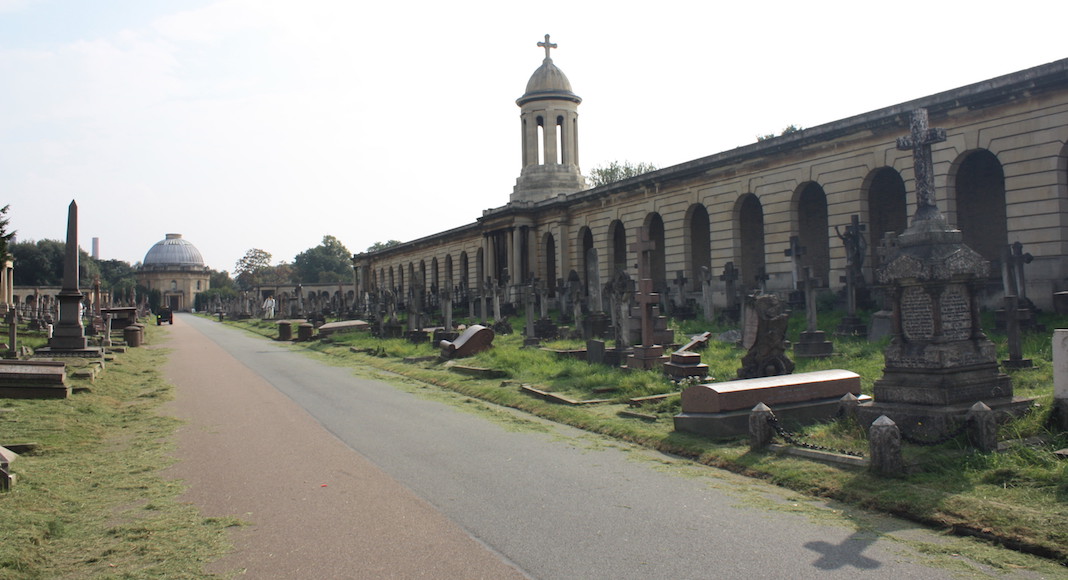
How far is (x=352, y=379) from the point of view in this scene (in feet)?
55.3

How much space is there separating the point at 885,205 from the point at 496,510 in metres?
23.6

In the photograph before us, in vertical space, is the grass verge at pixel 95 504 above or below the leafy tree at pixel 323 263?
below

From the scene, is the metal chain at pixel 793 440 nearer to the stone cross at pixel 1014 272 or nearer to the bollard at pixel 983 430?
the bollard at pixel 983 430

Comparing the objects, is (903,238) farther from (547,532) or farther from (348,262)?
(348,262)

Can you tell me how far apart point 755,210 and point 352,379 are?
19800mm

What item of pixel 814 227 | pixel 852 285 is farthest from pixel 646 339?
pixel 814 227

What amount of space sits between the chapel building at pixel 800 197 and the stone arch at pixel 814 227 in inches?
2.0

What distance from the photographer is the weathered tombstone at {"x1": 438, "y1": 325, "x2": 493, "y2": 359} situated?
19.5 metres

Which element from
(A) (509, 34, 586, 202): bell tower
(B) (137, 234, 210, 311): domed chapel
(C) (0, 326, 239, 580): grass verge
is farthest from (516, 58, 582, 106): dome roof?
(B) (137, 234, 210, 311): domed chapel

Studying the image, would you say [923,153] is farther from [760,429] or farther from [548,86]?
[548,86]

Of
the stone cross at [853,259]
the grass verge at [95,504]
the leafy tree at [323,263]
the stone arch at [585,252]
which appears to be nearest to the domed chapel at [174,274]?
the leafy tree at [323,263]

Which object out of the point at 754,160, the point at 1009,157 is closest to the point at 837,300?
the point at 1009,157

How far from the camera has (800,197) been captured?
2794 cm

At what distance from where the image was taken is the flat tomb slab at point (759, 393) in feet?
29.0
